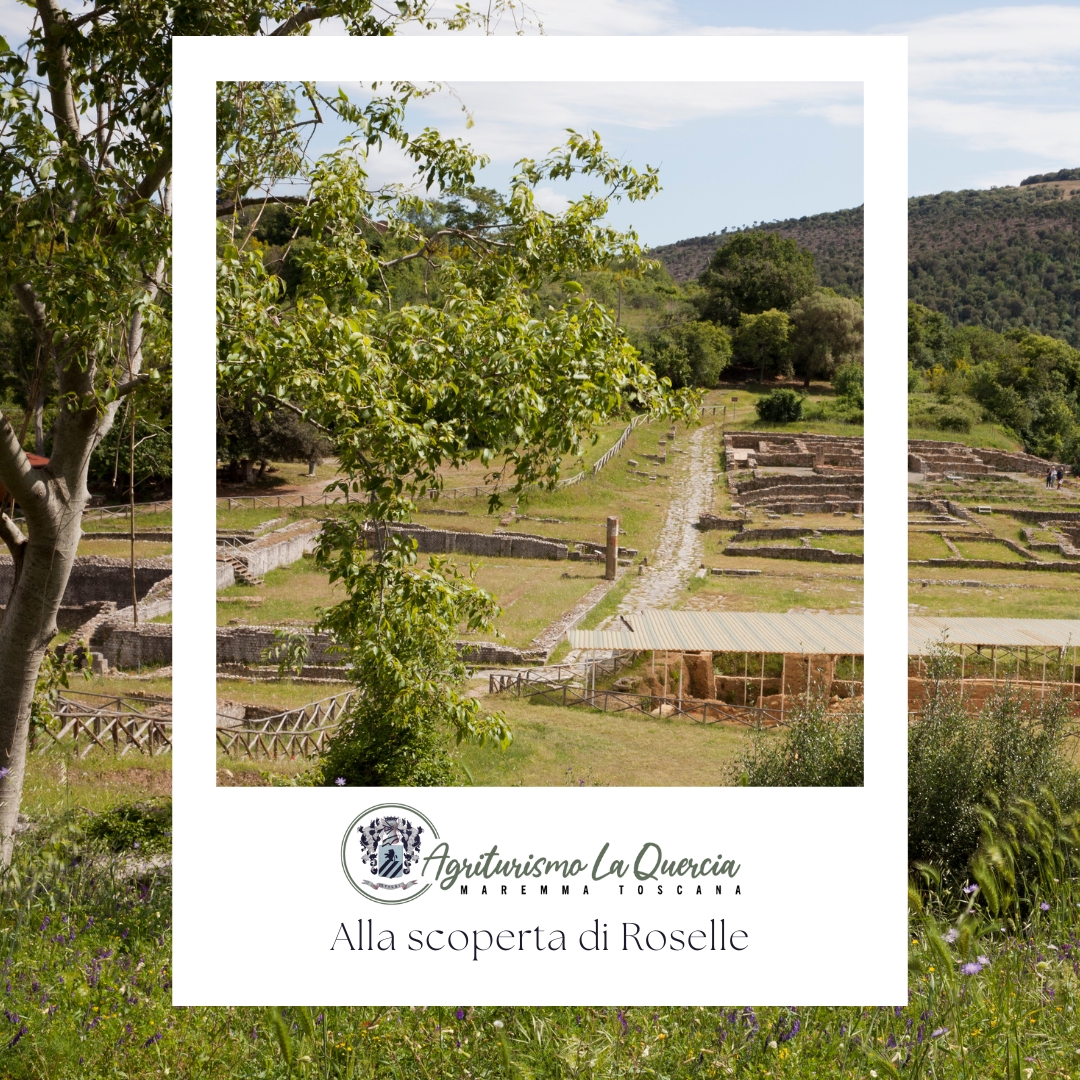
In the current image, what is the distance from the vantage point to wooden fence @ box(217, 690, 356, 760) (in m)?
10.9

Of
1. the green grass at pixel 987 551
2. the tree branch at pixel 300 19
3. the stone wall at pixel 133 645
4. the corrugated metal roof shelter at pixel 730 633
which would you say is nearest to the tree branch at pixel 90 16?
the tree branch at pixel 300 19

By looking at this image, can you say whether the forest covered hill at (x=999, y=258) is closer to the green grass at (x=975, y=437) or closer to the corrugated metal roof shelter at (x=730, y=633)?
the green grass at (x=975, y=437)

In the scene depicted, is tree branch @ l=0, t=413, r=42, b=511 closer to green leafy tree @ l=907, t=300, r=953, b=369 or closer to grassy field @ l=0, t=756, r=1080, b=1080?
grassy field @ l=0, t=756, r=1080, b=1080

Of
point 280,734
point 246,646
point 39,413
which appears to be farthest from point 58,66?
point 246,646

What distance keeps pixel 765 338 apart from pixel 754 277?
601 millimetres

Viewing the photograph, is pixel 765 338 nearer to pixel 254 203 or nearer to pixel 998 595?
pixel 254 203

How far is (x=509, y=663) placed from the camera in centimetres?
1550

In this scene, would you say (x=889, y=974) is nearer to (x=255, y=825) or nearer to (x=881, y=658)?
(x=881, y=658)

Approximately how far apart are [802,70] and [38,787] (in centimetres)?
810

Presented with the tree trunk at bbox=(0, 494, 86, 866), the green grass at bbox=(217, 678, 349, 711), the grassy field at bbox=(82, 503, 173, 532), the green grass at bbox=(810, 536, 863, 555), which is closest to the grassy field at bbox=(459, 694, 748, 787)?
the green grass at bbox=(217, 678, 349, 711)

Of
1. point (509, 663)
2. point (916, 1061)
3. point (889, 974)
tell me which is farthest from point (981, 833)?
point (509, 663)

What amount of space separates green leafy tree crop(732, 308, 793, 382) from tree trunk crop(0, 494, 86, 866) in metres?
3.55

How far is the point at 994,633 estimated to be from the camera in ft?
49.0

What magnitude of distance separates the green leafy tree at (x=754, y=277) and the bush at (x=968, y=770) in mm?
2321
